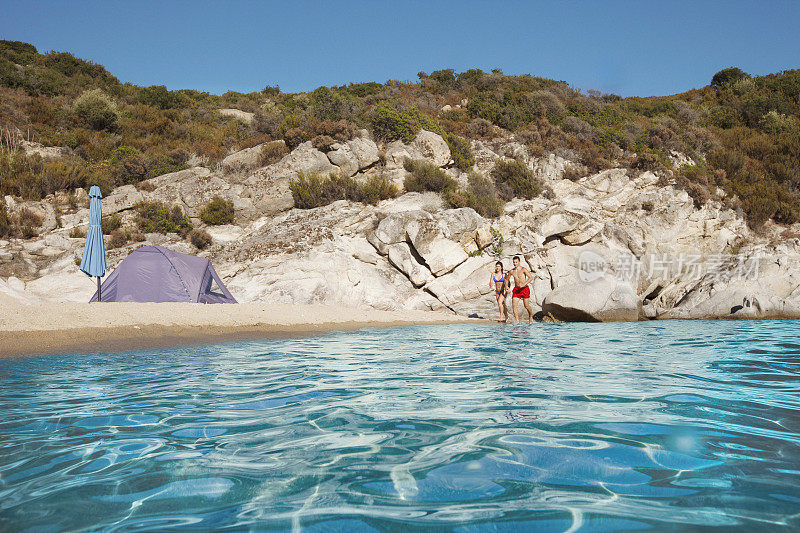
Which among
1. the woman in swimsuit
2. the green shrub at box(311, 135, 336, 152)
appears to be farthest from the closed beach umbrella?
the woman in swimsuit

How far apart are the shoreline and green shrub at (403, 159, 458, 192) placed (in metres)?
8.76

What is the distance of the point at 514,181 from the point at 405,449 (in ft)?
68.3

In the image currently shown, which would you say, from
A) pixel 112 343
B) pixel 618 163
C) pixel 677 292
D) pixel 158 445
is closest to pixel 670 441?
pixel 158 445

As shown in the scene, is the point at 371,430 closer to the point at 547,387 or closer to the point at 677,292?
the point at 547,387

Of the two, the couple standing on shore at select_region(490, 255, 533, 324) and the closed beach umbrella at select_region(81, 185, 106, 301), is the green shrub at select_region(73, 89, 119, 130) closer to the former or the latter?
the closed beach umbrella at select_region(81, 185, 106, 301)

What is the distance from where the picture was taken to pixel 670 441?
2.49 meters

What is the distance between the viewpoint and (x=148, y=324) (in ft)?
30.4

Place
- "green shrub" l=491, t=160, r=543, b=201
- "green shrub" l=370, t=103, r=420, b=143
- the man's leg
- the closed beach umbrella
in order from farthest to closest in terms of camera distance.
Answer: "green shrub" l=370, t=103, r=420, b=143 → "green shrub" l=491, t=160, r=543, b=201 → the man's leg → the closed beach umbrella

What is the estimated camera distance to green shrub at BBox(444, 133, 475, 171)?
22625mm

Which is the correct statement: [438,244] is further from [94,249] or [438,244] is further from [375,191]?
[94,249]

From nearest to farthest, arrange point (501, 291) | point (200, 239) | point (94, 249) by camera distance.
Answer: point (94, 249)
point (501, 291)
point (200, 239)

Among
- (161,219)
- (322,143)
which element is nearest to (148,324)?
(161,219)

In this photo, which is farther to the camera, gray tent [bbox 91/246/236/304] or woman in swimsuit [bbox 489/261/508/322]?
woman in swimsuit [bbox 489/261/508/322]

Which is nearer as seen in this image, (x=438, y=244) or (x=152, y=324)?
(x=152, y=324)
